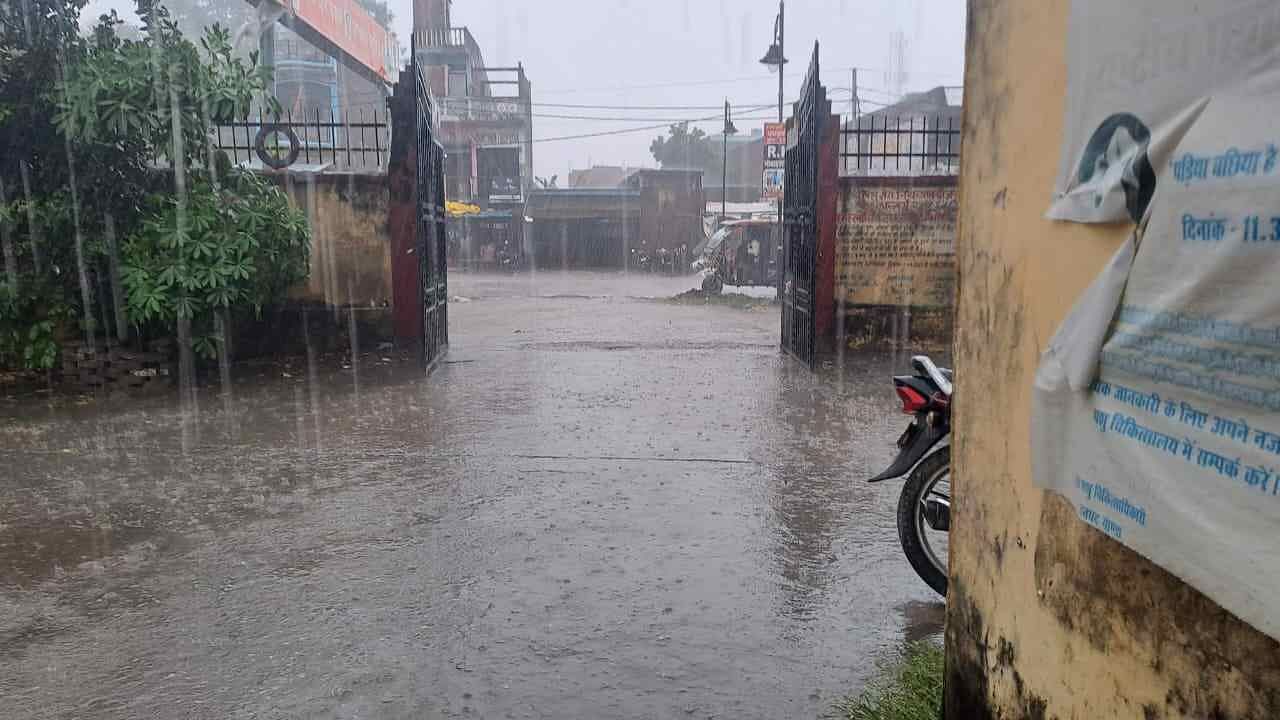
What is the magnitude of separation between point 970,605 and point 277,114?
8.97 meters

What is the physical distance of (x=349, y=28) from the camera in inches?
679

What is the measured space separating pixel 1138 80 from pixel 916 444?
7.90 ft

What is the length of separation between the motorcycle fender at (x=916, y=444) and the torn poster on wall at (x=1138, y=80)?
1978 mm

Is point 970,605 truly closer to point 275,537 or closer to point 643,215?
point 275,537

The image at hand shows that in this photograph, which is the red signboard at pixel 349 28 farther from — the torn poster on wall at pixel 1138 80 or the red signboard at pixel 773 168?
the torn poster on wall at pixel 1138 80

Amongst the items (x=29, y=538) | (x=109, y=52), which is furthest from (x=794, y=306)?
(x=29, y=538)

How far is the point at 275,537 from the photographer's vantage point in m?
4.86

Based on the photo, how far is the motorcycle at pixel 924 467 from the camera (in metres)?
4.05

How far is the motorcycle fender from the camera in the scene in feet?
13.3

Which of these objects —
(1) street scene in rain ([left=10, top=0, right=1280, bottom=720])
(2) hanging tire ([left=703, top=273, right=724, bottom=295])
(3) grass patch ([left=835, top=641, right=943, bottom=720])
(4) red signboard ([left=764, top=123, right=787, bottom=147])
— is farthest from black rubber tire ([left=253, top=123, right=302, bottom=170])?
(4) red signboard ([left=764, top=123, right=787, bottom=147])

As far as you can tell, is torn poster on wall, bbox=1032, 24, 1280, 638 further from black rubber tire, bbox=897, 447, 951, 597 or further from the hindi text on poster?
the hindi text on poster

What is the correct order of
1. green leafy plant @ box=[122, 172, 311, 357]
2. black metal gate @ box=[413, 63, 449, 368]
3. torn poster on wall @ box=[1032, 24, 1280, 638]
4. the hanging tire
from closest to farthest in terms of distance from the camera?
1. torn poster on wall @ box=[1032, 24, 1280, 638]
2. green leafy plant @ box=[122, 172, 311, 357]
3. black metal gate @ box=[413, 63, 449, 368]
4. the hanging tire

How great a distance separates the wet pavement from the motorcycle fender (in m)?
0.53

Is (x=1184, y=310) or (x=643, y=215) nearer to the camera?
(x=1184, y=310)
